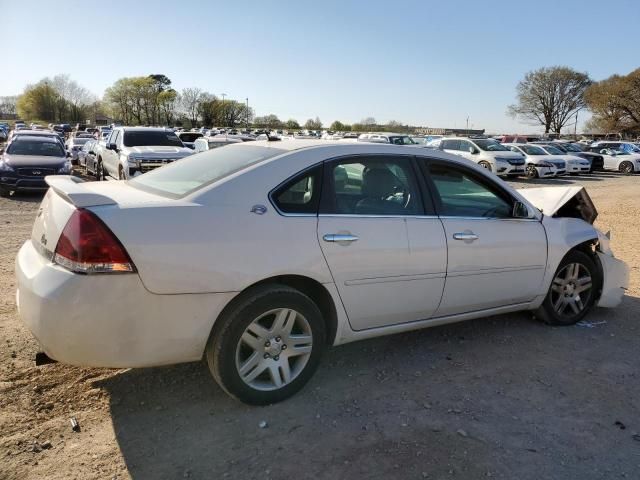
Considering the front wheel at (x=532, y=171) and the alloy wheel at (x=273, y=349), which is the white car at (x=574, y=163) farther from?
the alloy wheel at (x=273, y=349)

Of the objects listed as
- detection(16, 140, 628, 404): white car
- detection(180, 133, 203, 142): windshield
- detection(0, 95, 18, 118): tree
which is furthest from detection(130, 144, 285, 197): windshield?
detection(0, 95, 18, 118): tree

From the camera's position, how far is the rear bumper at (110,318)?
2707 millimetres

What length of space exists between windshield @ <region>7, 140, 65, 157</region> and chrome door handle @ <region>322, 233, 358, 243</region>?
545 inches

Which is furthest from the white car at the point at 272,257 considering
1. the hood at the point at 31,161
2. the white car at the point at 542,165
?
the white car at the point at 542,165

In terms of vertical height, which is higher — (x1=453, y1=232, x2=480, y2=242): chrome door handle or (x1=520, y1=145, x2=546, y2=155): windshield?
(x1=520, y1=145, x2=546, y2=155): windshield

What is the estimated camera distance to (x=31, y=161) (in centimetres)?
1370

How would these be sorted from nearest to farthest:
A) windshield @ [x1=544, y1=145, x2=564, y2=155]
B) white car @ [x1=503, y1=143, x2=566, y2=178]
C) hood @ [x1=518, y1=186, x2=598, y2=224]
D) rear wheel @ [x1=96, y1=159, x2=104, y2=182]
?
hood @ [x1=518, y1=186, x2=598, y2=224]
rear wheel @ [x1=96, y1=159, x2=104, y2=182]
white car @ [x1=503, y1=143, x2=566, y2=178]
windshield @ [x1=544, y1=145, x2=564, y2=155]

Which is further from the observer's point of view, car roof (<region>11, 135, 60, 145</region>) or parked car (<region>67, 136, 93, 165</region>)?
parked car (<region>67, 136, 93, 165</region>)

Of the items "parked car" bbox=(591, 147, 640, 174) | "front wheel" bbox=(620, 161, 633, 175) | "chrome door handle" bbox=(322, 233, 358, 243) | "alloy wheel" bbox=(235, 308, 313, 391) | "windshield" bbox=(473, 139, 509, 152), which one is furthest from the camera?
"front wheel" bbox=(620, 161, 633, 175)

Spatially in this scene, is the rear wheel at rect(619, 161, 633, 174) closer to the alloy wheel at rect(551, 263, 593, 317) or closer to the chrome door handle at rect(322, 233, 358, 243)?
Result: the alloy wheel at rect(551, 263, 593, 317)

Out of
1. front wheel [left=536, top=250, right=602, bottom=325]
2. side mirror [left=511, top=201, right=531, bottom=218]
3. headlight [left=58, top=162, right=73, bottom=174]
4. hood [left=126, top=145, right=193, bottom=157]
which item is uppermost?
hood [left=126, top=145, right=193, bottom=157]

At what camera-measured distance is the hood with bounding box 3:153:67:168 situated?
13.5 m

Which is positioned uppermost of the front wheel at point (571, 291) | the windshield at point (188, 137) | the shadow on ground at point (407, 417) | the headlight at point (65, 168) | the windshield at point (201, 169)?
the windshield at point (188, 137)

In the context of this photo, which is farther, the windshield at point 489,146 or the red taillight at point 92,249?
the windshield at point 489,146
